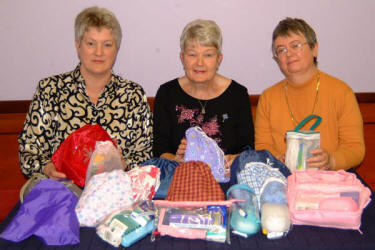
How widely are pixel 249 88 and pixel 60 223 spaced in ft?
5.79

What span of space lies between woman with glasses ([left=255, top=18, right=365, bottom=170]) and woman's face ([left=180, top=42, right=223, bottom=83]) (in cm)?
39

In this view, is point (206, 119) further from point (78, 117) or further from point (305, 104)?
point (78, 117)

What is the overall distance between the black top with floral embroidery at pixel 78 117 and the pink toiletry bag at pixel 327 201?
3.15 ft

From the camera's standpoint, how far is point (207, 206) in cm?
146

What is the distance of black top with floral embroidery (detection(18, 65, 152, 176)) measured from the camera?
204 cm

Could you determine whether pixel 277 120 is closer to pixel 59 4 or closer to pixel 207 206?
pixel 207 206

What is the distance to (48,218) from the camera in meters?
1.39

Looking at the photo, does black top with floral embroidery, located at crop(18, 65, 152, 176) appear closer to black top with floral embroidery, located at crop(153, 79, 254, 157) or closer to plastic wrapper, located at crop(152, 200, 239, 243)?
black top with floral embroidery, located at crop(153, 79, 254, 157)

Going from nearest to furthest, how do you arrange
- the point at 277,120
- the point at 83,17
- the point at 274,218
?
the point at 274,218 → the point at 83,17 → the point at 277,120

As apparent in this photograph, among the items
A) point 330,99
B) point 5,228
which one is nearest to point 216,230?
point 5,228

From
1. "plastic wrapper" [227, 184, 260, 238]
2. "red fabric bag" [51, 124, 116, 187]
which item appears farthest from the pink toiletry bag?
"red fabric bag" [51, 124, 116, 187]

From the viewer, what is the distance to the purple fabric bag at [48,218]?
1.33 m

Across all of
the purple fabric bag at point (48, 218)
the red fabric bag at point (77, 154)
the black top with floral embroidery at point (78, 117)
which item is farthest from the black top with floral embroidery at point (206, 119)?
the purple fabric bag at point (48, 218)

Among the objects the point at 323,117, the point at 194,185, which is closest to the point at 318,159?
the point at 323,117
